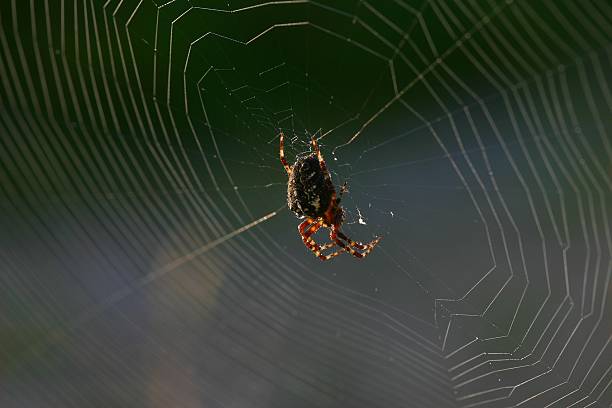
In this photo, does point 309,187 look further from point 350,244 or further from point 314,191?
point 350,244

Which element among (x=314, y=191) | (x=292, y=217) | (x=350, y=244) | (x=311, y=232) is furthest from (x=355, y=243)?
(x=292, y=217)

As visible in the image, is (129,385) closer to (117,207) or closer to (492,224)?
(117,207)

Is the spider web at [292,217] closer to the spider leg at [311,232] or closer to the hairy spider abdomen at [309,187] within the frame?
the spider leg at [311,232]

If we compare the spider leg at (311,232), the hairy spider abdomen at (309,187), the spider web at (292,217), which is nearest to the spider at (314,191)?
the hairy spider abdomen at (309,187)

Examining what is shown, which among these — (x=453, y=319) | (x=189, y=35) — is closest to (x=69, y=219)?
(x=189, y=35)

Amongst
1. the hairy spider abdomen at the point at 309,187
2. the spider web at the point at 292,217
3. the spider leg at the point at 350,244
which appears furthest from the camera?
the spider web at the point at 292,217

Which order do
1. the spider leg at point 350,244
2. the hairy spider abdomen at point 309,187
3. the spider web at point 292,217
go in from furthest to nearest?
1. the spider web at point 292,217
2. the spider leg at point 350,244
3. the hairy spider abdomen at point 309,187
